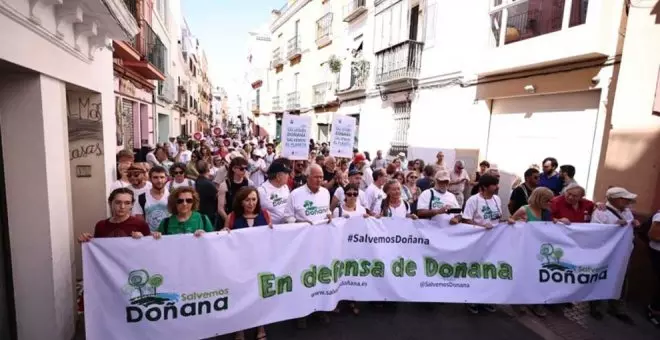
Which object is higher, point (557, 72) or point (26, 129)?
point (557, 72)

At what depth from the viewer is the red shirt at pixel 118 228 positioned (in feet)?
10.2

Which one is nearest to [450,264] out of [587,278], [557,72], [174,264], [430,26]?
[587,278]

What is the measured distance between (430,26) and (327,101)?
29.3 feet

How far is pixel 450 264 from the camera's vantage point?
4.03 meters

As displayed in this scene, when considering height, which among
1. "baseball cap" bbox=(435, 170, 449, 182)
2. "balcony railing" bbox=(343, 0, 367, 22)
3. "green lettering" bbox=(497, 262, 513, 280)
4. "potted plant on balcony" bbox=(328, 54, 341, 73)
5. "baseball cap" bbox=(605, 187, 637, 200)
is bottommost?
"green lettering" bbox=(497, 262, 513, 280)

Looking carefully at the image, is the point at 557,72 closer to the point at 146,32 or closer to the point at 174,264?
the point at 174,264

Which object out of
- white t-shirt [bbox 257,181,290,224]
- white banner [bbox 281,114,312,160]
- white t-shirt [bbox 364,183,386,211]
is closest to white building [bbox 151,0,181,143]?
white banner [bbox 281,114,312,160]

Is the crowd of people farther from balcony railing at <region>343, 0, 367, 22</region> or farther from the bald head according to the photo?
balcony railing at <region>343, 0, 367, 22</region>

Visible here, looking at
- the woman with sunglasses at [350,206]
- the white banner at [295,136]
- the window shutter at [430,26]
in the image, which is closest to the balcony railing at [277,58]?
the window shutter at [430,26]

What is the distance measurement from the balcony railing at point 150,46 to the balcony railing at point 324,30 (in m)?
9.01

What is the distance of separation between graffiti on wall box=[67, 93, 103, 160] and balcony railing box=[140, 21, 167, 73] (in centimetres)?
607

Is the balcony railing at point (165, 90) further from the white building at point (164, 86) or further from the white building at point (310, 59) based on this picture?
the white building at point (310, 59)

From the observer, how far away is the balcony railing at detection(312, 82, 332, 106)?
64.3ft

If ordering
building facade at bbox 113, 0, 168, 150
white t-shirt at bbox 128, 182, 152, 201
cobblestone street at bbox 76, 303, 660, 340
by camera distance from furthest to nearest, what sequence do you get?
building facade at bbox 113, 0, 168, 150 < white t-shirt at bbox 128, 182, 152, 201 < cobblestone street at bbox 76, 303, 660, 340
